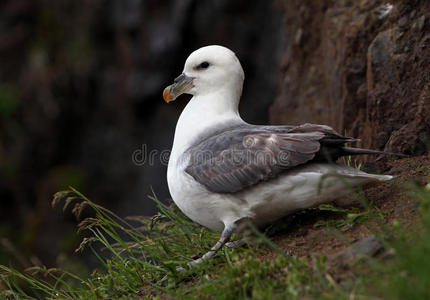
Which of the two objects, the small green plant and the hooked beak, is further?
the hooked beak

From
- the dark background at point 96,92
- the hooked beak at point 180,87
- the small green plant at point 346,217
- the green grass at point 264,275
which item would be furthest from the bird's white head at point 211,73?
the dark background at point 96,92

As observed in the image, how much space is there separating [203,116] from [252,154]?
0.73 m

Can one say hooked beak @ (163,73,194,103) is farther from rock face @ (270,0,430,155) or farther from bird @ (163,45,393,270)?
rock face @ (270,0,430,155)

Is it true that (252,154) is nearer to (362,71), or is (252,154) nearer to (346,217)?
(346,217)

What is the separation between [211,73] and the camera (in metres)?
3.84

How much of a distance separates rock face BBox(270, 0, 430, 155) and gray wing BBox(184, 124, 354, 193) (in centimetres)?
92

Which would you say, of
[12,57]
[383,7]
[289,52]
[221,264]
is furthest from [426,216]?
[12,57]

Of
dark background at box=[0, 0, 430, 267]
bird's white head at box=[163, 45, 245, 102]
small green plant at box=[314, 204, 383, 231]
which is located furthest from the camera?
dark background at box=[0, 0, 430, 267]

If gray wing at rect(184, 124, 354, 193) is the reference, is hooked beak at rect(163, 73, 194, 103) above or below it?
above

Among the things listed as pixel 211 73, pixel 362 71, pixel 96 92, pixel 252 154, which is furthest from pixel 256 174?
pixel 96 92

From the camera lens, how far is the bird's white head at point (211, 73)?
383cm

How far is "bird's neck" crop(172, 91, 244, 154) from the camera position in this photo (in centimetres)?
359

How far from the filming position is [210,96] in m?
3.82

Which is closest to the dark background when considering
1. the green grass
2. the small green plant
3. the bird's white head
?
the bird's white head
